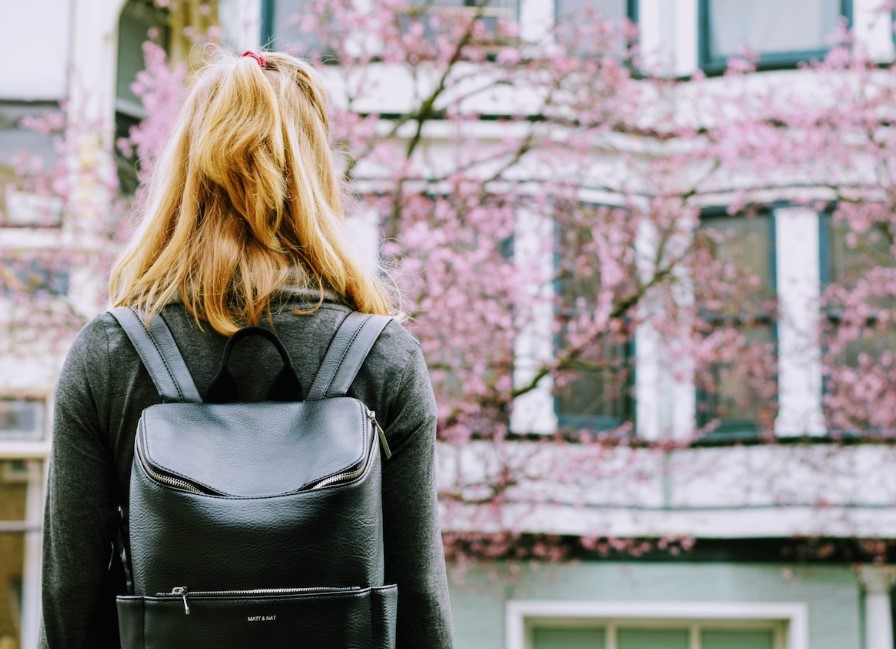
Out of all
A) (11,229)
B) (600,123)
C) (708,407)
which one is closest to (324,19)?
(600,123)

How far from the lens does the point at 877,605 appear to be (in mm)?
10469

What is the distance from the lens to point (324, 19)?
30.5 feet

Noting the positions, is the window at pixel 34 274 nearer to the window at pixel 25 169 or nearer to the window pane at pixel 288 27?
the window at pixel 25 169

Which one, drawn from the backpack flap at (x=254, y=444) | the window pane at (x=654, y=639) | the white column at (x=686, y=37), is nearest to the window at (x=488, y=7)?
the white column at (x=686, y=37)

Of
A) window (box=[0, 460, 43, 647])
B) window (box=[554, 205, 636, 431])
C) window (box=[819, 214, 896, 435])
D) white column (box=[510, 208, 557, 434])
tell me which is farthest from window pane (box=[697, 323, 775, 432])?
window (box=[0, 460, 43, 647])

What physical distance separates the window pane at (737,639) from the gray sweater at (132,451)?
9.58 metres

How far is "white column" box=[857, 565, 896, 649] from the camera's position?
10.4m

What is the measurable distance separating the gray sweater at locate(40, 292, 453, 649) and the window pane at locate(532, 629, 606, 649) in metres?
9.30

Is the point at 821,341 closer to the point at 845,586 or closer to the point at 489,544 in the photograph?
the point at 845,586

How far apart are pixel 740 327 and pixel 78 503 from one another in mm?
9411

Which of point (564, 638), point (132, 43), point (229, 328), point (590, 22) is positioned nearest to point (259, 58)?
point (229, 328)

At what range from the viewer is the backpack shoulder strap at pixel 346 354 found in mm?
1835

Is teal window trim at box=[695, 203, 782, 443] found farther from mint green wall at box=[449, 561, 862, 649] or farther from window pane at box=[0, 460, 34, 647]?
window pane at box=[0, 460, 34, 647]

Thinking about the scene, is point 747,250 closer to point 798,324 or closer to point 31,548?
point 798,324
